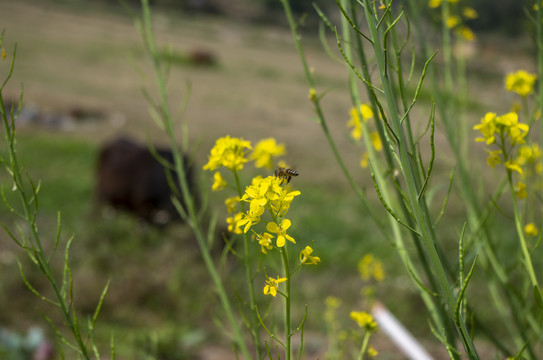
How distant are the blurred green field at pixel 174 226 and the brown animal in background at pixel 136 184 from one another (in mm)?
219

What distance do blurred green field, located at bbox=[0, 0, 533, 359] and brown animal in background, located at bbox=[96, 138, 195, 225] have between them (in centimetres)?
22

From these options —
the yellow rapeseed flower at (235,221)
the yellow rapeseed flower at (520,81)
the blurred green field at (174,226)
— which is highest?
the yellow rapeseed flower at (520,81)

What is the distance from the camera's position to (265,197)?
0.67m

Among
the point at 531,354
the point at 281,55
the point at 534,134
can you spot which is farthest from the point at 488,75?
the point at 531,354

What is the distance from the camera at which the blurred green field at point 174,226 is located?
3.50 meters

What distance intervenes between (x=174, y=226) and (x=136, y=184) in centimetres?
71

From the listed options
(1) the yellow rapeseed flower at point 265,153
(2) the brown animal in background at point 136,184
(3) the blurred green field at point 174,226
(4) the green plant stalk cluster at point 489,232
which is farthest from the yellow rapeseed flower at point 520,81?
(2) the brown animal in background at point 136,184

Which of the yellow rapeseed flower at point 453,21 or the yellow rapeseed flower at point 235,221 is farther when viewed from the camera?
the yellow rapeseed flower at point 453,21

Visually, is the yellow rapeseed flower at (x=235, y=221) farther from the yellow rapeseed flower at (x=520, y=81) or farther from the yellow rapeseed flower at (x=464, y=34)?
the yellow rapeseed flower at (x=464, y=34)

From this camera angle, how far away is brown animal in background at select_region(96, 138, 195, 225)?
5211 millimetres

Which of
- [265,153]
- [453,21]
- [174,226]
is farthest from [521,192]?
[174,226]

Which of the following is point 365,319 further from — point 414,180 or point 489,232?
point 489,232

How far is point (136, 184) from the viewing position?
17.3 feet

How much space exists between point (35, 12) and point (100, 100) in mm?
13332
